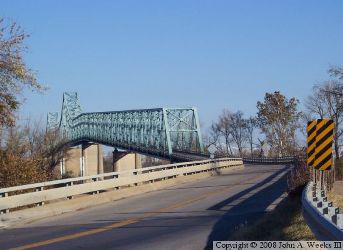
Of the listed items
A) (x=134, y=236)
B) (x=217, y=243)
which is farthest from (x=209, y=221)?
(x=217, y=243)

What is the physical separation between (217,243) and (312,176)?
8057 millimetres

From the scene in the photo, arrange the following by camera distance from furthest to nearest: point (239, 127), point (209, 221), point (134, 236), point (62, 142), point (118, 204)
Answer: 1. point (239, 127)
2. point (62, 142)
3. point (118, 204)
4. point (209, 221)
5. point (134, 236)

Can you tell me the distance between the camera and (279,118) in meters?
92.0

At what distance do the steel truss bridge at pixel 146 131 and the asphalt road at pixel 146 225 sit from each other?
66.4 metres

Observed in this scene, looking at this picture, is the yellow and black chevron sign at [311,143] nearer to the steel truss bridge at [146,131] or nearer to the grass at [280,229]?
the grass at [280,229]

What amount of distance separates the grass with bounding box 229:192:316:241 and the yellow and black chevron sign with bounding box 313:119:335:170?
2708mm

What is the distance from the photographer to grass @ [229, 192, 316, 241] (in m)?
10.4

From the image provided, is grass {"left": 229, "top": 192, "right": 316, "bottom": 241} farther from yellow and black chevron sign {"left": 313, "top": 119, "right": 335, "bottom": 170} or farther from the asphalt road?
yellow and black chevron sign {"left": 313, "top": 119, "right": 335, "bottom": 170}

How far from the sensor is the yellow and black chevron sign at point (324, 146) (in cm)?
1611

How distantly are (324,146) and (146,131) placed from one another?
297 ft

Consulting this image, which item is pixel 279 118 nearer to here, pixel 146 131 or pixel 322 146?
pixel 146 131

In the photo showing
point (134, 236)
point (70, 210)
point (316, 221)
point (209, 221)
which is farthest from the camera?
point (70, 210)

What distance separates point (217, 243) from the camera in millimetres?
10445

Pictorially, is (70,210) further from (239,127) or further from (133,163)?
(239,127)
